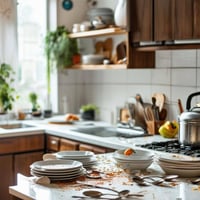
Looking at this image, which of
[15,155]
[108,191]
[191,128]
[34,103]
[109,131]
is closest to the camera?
[108,191]

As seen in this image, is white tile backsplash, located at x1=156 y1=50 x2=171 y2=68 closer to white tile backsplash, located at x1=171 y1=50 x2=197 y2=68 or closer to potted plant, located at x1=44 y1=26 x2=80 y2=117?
white tile backsplash, located at x1=171 y1=50 x2=197 y2=68

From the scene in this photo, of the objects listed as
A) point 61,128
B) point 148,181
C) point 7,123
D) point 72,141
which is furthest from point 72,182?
point 7,123

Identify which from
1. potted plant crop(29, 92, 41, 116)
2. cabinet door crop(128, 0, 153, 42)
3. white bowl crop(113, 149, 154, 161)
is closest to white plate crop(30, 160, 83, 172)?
white bowl crop(113, 149, 154, 161)

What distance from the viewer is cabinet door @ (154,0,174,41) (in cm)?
309

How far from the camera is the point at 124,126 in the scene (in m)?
3.82

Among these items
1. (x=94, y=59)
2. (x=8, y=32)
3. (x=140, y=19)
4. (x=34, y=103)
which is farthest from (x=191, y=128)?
(x=8, y=32)

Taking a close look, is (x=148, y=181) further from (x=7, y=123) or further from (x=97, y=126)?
(x=7, y=123)

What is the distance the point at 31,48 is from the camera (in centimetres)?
461

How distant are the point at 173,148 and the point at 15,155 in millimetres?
1466

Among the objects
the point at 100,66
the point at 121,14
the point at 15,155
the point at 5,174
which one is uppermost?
the point at 121,14

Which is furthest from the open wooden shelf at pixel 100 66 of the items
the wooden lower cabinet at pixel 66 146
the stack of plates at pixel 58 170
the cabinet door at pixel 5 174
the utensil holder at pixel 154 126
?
the stack of plates at pixel 58 170

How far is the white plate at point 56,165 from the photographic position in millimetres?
2035

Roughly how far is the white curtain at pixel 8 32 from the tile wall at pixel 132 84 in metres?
0.59

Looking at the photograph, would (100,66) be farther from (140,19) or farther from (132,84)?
(140,19)
